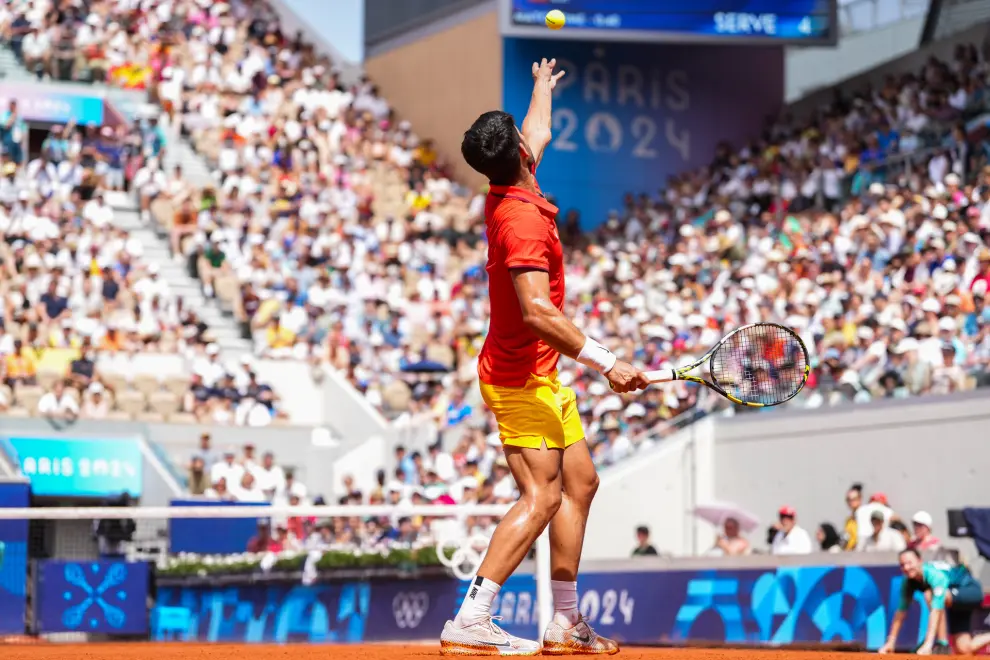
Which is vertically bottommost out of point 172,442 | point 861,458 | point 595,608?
point 595,608

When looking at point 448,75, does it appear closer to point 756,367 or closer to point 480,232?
point 480,232

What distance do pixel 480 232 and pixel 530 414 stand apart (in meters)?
20.0

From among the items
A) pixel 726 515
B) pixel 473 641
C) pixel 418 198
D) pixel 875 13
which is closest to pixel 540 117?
pixel 473 641

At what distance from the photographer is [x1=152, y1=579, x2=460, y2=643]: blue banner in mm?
14430

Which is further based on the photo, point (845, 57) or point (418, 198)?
point (845, 57)

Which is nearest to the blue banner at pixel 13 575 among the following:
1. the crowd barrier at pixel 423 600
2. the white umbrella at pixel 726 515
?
the crowd barrier at pixel 423 600

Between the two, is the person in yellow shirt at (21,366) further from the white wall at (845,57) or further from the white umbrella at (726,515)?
the white wall at (845,57)

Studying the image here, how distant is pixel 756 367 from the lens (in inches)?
285

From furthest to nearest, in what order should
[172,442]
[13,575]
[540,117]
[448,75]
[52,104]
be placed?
1. [448,75]
2. [52,104]
3. [172,442]
4. [13,575]
5. [540,117]

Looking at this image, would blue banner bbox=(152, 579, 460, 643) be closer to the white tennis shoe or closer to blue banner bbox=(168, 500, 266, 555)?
blue banner bbox=(168, 500, 266, 555)

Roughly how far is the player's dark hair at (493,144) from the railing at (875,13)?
23823 millimetres

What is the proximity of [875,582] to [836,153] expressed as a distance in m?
12.5

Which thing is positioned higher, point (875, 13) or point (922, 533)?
point (875, 13)

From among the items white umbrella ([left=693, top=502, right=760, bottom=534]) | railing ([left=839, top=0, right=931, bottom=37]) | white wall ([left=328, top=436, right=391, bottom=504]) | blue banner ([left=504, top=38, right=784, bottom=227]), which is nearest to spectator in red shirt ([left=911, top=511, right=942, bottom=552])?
white umbrella ([left=693, top=502, right=760, bottom=534])
